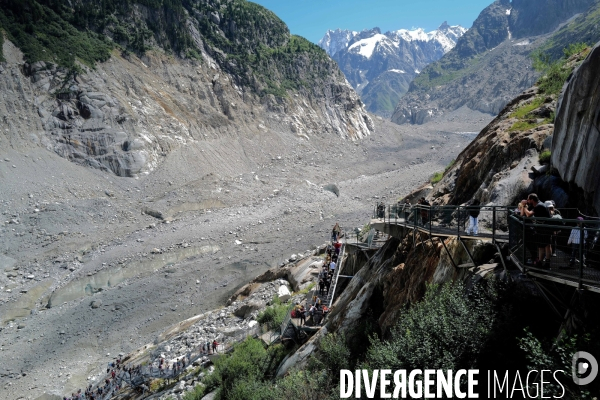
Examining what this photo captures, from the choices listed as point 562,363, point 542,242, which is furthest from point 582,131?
point 562,363

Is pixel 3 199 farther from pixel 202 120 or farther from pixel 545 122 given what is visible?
pixel 545 122

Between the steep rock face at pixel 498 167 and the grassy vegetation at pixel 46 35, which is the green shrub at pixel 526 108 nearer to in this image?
the steep rock face at pixel 498 167

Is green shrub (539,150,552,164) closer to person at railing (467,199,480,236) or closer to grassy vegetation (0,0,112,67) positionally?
person at railing (467,199,480,236)

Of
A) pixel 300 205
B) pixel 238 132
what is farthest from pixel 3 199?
pixel 238 132

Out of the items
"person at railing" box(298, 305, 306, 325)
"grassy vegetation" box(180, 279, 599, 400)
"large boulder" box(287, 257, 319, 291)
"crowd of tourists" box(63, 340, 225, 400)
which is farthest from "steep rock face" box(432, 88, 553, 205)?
"crowd of tourists" box(63, 340, 225, 400)

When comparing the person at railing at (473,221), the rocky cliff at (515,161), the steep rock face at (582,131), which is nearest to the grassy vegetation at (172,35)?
the rocky cliff at (515,161)

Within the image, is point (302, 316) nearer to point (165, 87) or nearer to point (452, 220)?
point (452, 220)
